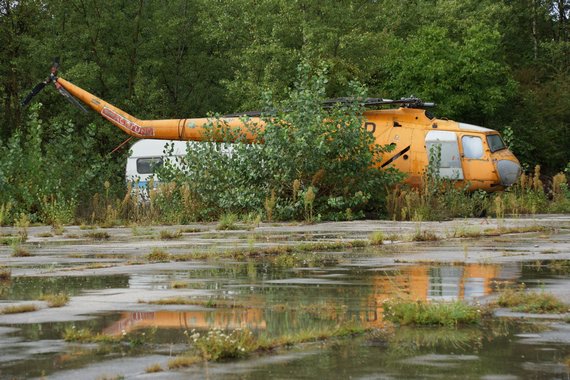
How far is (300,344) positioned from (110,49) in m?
46.2

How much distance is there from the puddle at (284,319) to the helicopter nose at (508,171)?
1828 centimetres

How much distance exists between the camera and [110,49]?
166 ft

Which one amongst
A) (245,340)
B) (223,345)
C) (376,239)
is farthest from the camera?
(376,239)

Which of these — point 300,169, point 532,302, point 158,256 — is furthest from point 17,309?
point 300,169

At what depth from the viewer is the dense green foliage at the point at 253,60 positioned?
47812 millimetres

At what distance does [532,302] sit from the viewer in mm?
7309

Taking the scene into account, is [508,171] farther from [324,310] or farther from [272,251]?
[324,310]

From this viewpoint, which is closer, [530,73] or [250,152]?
[250,152]

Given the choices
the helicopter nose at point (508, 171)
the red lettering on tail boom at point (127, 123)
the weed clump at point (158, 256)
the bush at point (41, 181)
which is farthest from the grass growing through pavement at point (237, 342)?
the red lettering on tail boom at point (127, 123)

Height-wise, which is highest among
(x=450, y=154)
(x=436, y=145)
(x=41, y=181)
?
(x=436, y=145)

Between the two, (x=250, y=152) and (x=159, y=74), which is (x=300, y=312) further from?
(x=159, y=74)

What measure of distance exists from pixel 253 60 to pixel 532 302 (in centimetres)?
4176

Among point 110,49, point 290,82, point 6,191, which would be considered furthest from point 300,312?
point 110,49

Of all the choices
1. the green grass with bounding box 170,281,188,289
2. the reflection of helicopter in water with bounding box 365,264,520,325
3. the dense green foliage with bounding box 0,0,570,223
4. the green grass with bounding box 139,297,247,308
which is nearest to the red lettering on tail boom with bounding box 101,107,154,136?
the dense green foliage with bounding box 0,0,570,223
